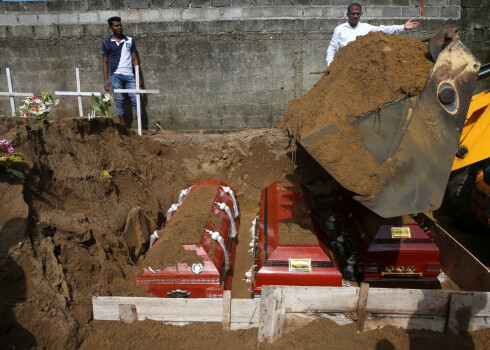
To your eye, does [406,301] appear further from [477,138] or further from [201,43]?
[201,43]

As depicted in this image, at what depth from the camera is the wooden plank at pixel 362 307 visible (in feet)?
10.4

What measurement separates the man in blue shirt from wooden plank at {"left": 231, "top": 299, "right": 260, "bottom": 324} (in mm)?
4718

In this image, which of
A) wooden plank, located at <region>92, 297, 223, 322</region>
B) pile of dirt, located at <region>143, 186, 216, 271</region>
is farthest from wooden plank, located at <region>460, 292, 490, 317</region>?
pile of dirt, located at <region>143, 186, 216, 271</region>

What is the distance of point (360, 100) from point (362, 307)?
1.82m

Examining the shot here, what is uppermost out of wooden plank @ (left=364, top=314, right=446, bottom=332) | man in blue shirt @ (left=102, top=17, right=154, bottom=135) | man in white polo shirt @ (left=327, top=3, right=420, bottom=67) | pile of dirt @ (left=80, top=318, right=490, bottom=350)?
man in white polo shirt @ (left=327, top=3, right=420, bottom=67)

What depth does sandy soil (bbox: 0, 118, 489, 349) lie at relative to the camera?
3.15 m

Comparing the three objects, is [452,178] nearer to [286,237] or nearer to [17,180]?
[286,237]

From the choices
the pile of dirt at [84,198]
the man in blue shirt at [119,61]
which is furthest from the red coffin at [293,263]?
the man in blue shirt at [119,61]

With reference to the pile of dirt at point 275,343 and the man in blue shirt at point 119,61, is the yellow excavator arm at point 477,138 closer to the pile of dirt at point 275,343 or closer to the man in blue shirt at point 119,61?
the pile of dirt at point 275,343

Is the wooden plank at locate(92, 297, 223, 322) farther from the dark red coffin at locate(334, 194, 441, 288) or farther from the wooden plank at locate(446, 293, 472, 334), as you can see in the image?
the wooden plank at locate(446, 293, 472, 334)

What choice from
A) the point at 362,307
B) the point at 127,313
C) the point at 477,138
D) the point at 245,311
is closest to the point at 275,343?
the point at 245,311

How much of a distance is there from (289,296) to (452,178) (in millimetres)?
3564

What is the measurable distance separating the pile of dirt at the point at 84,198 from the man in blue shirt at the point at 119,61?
1105 millimetres

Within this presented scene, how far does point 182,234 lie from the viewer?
423cm
